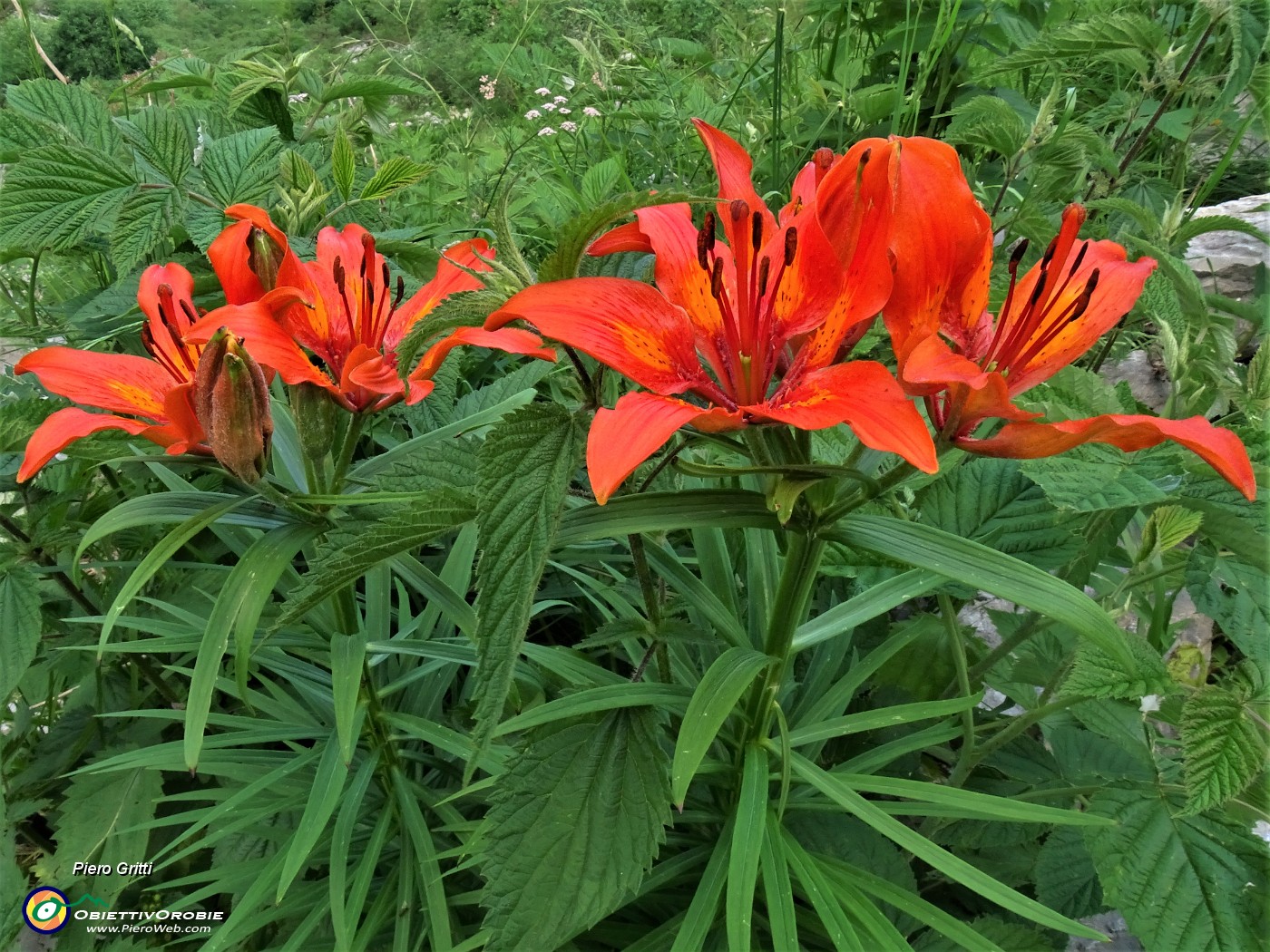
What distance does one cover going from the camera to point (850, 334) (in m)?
0.54

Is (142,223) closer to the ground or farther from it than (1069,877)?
farther from it

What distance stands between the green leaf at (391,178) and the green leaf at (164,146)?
23 centimetres

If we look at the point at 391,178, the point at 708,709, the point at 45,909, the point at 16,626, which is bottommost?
the point at 45,909

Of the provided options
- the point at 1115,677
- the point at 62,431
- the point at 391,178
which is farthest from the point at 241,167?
the point at 1115,677

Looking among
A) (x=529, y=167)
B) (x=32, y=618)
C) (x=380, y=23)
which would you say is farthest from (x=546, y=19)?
(x=32, y=618)

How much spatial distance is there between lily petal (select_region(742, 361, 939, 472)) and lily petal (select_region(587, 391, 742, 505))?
0.05 m

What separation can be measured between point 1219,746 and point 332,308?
90 cm

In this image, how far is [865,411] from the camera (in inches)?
17.5

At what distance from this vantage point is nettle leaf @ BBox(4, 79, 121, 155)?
1.10m

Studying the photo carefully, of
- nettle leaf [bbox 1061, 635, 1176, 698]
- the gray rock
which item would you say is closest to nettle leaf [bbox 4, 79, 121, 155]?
nettle leaf [bbox 1061, 635, 1176, 698]

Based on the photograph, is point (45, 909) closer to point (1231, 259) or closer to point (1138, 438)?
point (1138, 438)

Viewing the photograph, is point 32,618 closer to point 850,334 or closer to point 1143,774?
point 850,334

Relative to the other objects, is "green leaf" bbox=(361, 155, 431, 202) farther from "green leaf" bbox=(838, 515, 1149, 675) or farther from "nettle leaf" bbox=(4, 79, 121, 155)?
"green leaf" bbox=(838, 515, 1149, 675)

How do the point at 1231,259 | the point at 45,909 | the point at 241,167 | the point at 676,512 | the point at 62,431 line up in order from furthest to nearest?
the point at 1231,259 < the point at 241,167 < the point at 45,909 < the point at 62,431 < the point at 676,512
